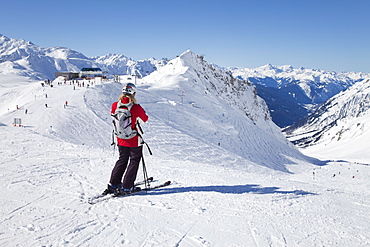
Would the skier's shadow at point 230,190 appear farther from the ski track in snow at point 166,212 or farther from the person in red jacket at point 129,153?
the person in red jacket at point 129,153

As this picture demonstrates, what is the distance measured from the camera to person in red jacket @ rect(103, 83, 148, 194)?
650 cm

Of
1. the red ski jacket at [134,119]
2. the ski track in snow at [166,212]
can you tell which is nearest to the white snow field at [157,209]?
the ski track in snow at [166,212]

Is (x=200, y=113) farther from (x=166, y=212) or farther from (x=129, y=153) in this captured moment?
(x=166, y=212)

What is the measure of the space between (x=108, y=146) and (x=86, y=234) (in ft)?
64.2

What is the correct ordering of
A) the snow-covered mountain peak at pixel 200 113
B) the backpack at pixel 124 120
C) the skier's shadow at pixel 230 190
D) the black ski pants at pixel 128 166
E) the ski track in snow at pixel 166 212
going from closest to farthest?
1. the ski track in snow at pixel 166 212
2. the backpack at pixel 124 120
3. the black ski pants at pixel 128 166
4. the skier's shadow at pixel 230 190
5. the snow-covered mountain peak at pixel 200 113

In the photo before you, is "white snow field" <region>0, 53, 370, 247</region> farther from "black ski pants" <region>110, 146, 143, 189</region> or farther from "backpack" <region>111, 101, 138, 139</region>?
"backpack" <region>111, 101, 138, 139</region>

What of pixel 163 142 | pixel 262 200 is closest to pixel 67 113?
pixel 163 142

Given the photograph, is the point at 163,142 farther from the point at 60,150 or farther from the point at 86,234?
the point at 86,234

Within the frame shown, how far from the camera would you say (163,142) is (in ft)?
96.4

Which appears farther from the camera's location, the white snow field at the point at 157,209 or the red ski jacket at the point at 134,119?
the red ski jacket at the point at 134,119

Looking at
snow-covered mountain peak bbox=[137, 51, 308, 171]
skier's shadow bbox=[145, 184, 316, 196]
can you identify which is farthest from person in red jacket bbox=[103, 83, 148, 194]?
snow-covered mountain peak bbox=[137, 51, 308, 171]

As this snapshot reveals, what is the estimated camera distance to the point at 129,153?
6691 millimetres

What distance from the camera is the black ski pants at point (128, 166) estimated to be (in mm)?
6574

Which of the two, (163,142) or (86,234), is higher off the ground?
(86,234)
